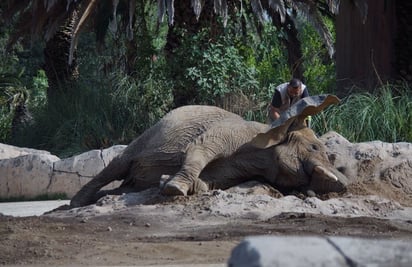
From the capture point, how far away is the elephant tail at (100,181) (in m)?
11.3

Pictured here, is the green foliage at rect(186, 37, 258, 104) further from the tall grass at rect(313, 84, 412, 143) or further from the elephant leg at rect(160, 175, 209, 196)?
the elephant leg at rect(160, 175, 209, 196)

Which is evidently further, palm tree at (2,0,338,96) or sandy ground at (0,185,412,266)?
palm tree at (2,0,338,96)

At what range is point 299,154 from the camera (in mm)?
10570

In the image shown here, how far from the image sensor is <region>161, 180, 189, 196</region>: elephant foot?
395 inches

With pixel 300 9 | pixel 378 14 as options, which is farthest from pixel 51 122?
pixel 378 14

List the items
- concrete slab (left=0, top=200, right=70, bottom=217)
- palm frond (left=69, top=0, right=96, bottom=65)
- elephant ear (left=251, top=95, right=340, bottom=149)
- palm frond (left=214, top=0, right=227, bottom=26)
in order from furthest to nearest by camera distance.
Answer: palm frond (left=69, top=0, right=96, bottom=65)
palm frond (left=214, top=0, right=227, bottom=26)
concrete slab (left=0, top=200, right=70, bottom=217)
elephant ear (left=251, top=95, right=340, bottom=149)

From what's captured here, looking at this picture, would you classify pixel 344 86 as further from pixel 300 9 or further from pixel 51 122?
pixel 51 122

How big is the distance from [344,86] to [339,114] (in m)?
2.84

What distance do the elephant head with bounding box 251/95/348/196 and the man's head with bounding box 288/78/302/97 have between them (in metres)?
1.11

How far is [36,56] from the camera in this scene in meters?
34.6

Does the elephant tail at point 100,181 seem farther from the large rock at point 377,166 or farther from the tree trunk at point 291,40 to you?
the tree trunk at point 291,40

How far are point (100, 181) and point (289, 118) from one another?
2.40 metres

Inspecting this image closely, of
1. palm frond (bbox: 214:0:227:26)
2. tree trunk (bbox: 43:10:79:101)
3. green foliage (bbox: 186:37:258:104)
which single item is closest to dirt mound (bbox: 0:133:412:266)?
palm frond (bbox: 214:0:227:26)

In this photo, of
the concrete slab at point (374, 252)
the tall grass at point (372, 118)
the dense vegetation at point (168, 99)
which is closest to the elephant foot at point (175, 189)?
the tall grass at point (372, 118)
